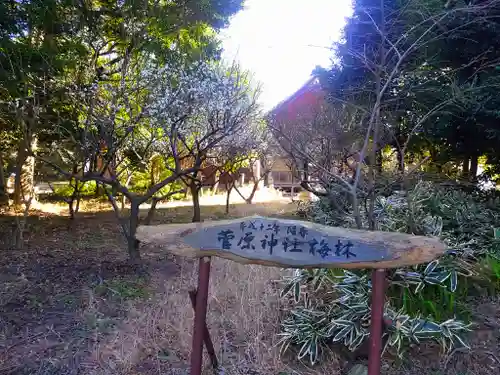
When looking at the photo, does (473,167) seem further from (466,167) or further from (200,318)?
(200,318)

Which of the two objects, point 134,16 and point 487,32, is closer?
point 487,32

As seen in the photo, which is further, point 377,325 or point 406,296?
point 406,296

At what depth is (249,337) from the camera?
11.0ft

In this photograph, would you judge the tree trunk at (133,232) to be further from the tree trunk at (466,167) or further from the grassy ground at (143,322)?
the tree trunk at (466,167)

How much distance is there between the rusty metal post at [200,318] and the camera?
2469mm

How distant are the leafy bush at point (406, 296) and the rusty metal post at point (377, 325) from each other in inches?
15.6

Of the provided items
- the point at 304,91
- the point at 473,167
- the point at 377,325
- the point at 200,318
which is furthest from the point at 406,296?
the point at 304,91

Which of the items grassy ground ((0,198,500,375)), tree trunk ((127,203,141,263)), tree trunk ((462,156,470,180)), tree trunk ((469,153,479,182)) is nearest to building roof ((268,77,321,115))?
tree trunk ((462,156,470,180))

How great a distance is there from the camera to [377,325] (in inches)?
85.7

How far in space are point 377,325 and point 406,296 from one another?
1.24 m

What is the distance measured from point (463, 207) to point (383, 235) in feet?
9.42

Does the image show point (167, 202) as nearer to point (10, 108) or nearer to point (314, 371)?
point (10, 108)

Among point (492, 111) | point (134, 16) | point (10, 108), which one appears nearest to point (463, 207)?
point (492, 111)

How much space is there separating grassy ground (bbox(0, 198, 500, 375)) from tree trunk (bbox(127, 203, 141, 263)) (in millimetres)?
167
